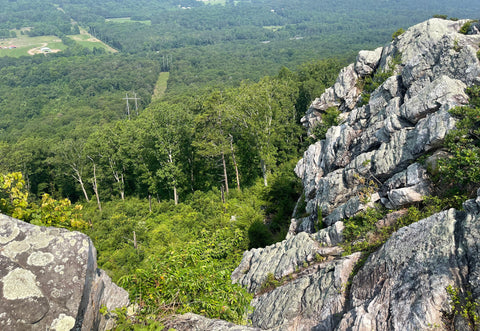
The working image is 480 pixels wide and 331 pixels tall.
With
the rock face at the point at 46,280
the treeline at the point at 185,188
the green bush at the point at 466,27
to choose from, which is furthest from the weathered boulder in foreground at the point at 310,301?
the green bush at the point at 466,27

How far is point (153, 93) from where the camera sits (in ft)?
529

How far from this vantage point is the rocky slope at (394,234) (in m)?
7.78

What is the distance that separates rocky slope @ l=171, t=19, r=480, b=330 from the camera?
778 cm

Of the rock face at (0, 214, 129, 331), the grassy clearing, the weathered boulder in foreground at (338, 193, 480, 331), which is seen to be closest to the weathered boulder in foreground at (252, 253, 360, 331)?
the weathered boulder in foreground at (338, 193, 480, 331)

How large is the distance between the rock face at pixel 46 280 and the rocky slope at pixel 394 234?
6.49 m

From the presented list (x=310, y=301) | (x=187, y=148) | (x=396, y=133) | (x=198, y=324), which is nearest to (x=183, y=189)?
(x=187, y=148)

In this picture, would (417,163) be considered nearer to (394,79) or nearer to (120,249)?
(394,79)

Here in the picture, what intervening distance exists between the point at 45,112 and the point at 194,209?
5075 inches

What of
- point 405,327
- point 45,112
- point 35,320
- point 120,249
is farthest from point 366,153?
point 45,112

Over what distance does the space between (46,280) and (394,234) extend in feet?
31.3

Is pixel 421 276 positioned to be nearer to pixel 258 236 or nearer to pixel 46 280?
pixel 46 280

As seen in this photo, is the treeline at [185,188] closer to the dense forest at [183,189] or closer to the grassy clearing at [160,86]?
the dense forest at [183,189]

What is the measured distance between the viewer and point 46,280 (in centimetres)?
498

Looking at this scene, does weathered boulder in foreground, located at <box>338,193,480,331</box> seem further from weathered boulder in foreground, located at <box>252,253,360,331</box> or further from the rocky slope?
weathered boulder in foreground, located at <box>252,253,360,331</box>
